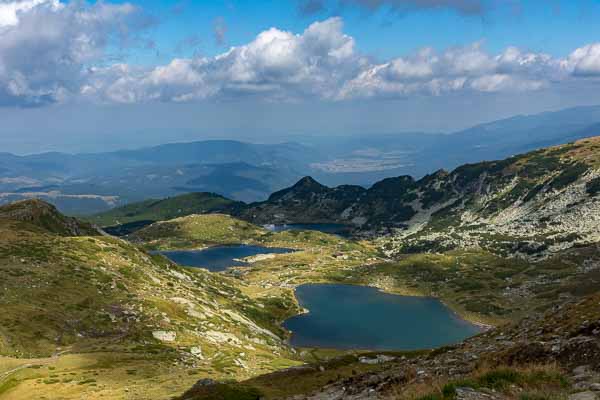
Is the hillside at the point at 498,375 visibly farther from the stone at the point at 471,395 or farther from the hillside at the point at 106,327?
the hillside at the point at 106,327

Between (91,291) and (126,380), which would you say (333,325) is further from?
(126,380)

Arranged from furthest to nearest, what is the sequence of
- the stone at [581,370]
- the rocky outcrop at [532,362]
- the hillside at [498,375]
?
the stone at [581,370], the rocky outcrop at [532,362], the hillside at [498,375]

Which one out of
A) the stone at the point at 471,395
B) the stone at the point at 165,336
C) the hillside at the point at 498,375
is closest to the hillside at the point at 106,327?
the stone at the point at 165,336

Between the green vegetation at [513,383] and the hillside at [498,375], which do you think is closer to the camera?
the green vegetation at [513,383]

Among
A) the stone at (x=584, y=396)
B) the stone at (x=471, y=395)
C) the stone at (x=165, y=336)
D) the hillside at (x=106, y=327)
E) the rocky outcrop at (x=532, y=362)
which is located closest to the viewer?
the stone at (x=584, y=396)

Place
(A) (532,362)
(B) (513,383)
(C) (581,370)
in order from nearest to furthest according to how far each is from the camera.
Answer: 1. (B) (513,383)
2. (C) (581,370)
3. (A) (532,362)

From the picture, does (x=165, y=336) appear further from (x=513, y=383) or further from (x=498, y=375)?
(x=513, y=383)

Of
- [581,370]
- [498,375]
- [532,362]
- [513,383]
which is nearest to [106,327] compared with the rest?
[532,362]

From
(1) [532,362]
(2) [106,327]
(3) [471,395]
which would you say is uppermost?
(3) [471,395]
